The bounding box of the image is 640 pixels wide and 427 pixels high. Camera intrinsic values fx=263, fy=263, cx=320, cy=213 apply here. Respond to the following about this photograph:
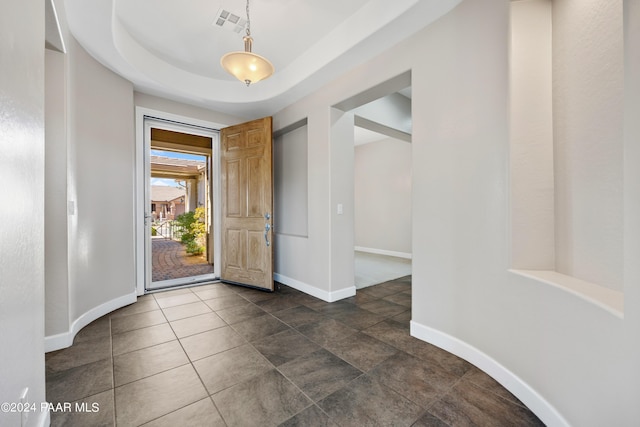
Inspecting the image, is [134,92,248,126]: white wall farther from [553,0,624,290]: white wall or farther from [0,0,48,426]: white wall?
[553,0,624,290]: white wall

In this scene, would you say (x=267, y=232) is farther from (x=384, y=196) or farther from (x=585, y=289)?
(x=384, y=196)

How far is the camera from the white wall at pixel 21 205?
88 centimetres

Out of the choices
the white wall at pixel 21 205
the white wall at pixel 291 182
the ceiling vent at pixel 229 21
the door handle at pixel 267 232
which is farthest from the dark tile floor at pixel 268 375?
the ceiling vent at pixel 229 21

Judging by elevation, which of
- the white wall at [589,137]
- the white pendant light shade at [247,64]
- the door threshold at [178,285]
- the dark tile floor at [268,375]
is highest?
the white pendant light shade at [247,64]

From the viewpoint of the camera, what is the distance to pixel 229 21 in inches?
100

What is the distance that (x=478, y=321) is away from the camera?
6.17 feet

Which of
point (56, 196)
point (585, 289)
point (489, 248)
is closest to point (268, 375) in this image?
point (489, 248)

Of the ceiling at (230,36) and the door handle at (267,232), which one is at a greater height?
the ceiling at (230,36)

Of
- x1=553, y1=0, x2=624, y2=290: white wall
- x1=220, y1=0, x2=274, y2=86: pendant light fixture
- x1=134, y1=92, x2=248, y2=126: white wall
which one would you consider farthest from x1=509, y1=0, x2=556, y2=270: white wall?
x1=134, y1=92, x2=248, y2=126: white wall

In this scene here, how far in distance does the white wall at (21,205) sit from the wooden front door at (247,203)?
246 centimetres

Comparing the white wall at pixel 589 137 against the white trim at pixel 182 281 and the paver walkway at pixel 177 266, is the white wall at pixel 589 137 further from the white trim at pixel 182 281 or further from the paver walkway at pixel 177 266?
the paver walkway at pixel 177 266

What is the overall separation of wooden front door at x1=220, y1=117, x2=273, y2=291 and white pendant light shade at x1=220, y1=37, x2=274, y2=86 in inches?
54.0

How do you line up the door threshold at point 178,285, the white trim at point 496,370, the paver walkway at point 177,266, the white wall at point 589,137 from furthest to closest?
the paver walkway at point 177,266, the door threshold at point 178,285, the white trim at point 496,370, the white wall at point 589,137

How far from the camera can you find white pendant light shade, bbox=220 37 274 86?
83.4 inches
